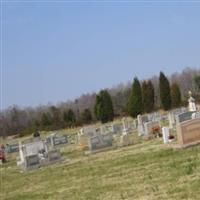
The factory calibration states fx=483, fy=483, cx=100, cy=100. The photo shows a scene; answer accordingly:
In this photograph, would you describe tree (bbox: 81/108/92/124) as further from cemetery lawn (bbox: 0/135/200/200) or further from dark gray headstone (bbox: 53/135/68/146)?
cemetery lawn (bbox: 0/135/200/200)

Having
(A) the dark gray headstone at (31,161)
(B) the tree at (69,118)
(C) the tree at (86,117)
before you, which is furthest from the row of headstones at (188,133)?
(B) the tree at (69,118)

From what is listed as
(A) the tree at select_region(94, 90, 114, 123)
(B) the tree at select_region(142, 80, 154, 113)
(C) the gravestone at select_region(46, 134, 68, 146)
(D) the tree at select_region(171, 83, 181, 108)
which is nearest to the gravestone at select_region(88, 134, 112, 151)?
(C) the gravestone at select_region(46, 134, 68, 146)

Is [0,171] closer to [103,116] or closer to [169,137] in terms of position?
[169,137]

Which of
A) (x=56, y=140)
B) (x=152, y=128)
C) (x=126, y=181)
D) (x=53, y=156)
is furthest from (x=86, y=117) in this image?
(x=126, y=181)

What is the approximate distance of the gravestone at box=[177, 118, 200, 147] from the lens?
14.8m

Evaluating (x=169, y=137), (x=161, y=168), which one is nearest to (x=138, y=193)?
(x=161, y=168)

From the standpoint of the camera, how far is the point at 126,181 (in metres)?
10.8

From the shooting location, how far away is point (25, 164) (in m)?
20.5

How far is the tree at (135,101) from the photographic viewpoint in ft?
173

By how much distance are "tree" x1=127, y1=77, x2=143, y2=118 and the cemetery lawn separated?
3607cm

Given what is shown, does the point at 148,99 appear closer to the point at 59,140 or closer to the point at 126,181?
the point at 59,140

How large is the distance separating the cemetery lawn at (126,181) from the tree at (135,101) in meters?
36.1

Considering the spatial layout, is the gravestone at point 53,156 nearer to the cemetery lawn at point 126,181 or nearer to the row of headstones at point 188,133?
the cemetery lawn at point 126,181

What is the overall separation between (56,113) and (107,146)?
4946 cm
